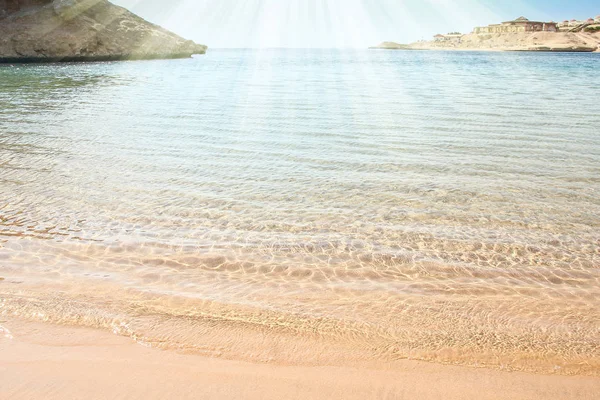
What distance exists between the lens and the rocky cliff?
62125 mm

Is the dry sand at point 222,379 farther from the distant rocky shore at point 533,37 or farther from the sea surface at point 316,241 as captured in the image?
the distant rocky shore at point 533,37

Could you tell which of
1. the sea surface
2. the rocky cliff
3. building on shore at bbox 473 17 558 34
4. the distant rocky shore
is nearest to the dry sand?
the sea surface

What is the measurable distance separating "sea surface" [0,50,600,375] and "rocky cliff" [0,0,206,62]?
60.6 m

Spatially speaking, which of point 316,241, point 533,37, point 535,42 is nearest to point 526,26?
point 533,37

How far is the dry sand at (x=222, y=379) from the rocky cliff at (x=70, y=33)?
70811 millimetres

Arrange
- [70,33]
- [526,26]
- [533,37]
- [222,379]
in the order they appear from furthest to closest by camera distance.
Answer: [526,26]
[533,37]
[70,33]
[222,379]

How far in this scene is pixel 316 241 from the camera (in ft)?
19.3

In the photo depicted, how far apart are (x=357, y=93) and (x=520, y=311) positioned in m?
19.5

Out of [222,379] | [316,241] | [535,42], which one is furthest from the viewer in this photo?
[535,42]

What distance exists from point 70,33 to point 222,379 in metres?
75.8

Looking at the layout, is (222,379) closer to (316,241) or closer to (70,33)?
(316,241)

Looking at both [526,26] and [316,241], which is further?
[526,26]

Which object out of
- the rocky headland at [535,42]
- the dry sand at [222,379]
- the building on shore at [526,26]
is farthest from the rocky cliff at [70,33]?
the building on shore at [526,26]

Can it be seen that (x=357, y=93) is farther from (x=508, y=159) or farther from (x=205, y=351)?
(x=205, y=351)
